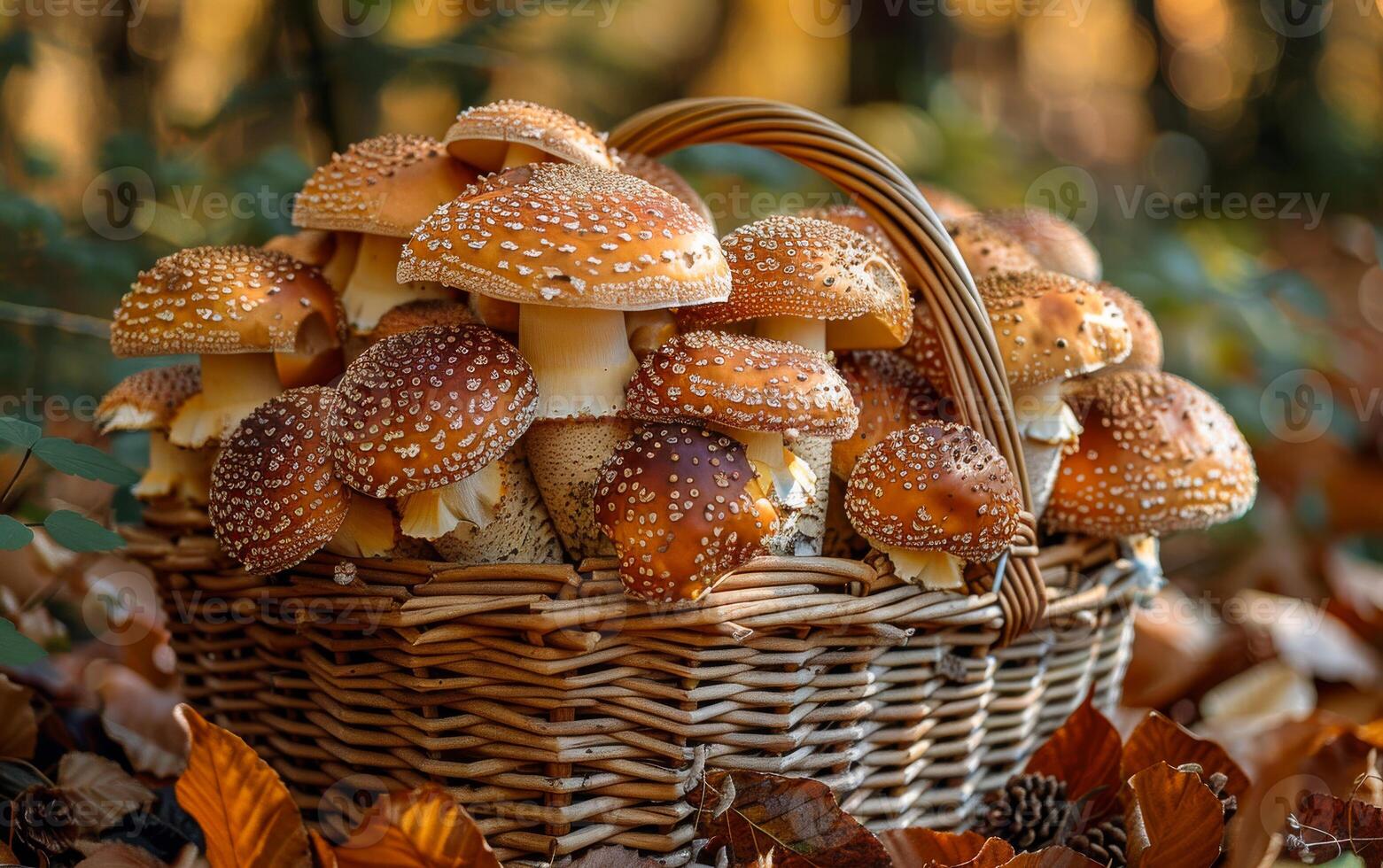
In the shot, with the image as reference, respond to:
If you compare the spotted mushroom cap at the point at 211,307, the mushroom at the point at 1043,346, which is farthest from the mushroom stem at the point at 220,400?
the mushroom at the point at 1043,346

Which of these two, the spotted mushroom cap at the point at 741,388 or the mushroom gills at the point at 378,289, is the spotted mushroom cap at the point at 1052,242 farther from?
the mushroom gills at the point at 378,289

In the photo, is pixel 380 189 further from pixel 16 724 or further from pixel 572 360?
pixel 16 724

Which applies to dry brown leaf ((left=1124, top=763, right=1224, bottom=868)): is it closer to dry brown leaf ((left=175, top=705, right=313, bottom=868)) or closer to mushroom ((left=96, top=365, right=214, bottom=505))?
dry brown leaf ((left=175, top=705, right=313, bottom=868))

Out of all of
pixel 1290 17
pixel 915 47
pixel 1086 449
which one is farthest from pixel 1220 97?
pixel 1086 449

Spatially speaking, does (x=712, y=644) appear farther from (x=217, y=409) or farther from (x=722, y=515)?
(x=217, y=409)

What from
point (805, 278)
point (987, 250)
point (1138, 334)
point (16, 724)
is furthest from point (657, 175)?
point (16, 724)
